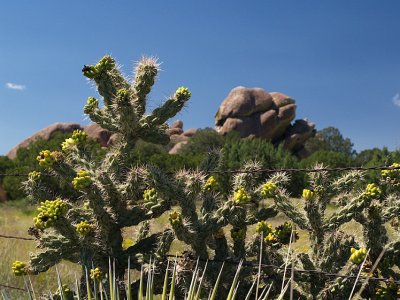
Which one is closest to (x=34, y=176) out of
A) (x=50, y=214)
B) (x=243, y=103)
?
(x=50, y=214)

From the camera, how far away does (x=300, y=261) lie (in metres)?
4.25

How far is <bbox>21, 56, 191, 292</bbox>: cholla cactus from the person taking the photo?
13.4ft

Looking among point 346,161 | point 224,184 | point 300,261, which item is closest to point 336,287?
point 300,261

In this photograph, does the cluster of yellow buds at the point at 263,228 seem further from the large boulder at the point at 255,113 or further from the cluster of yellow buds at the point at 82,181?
the large boulder at the point at 255,113

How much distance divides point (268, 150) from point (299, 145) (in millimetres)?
25771

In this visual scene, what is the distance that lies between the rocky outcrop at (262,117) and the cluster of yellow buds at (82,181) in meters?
46.0

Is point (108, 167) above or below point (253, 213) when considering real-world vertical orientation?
above

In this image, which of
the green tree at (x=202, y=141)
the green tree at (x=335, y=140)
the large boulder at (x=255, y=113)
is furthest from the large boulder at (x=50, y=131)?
the green tree at (x=335, y=140)

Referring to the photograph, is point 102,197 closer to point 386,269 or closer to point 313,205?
point 313,205

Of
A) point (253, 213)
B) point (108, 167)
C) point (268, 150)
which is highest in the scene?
point (268, 150)

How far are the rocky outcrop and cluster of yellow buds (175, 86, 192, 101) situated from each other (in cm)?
4500

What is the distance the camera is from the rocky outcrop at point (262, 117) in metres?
51.1

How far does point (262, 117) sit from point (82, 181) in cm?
4824

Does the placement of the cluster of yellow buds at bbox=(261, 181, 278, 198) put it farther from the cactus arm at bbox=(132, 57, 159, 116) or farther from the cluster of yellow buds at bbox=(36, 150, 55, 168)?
the cluster of yellow buds at bbox=(36, 150, 55, 168)
